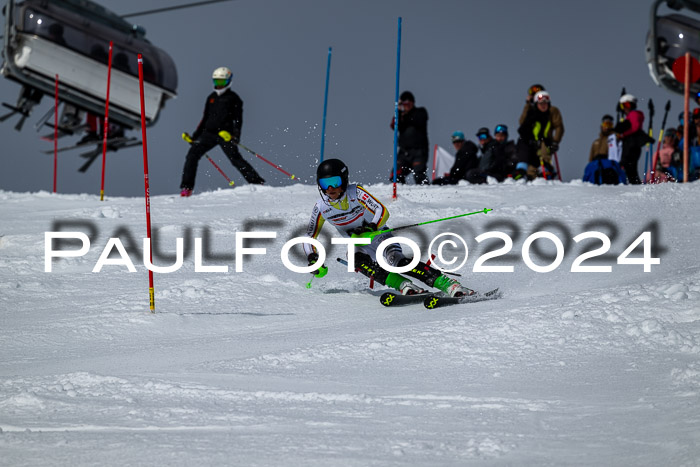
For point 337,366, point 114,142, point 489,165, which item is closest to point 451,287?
point 337,366

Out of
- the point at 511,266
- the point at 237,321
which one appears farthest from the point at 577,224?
the point at 237,321

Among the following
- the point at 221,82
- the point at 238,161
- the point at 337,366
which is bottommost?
the point at 337,366

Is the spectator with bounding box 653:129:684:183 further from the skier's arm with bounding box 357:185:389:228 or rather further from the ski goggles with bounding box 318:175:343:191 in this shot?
the ski goggles with bounding box 318:175:343:191

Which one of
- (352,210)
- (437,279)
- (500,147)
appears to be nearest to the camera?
(437,279)

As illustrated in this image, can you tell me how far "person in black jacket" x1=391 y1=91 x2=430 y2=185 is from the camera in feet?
41.4

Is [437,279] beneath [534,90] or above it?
beneath

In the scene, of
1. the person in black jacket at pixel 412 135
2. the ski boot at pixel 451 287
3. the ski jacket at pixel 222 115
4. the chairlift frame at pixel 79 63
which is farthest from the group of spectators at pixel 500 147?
the chairlift frame at pixel 79 63

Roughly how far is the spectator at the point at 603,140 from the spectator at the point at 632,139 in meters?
0.89

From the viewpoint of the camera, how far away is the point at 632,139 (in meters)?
12.6

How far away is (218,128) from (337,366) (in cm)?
801

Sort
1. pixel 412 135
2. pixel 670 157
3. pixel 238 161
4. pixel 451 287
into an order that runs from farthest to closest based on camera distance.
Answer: pixel 670 157
pixel 412 135
pixel 238 161
pixel 451 287

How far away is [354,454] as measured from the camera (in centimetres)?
292

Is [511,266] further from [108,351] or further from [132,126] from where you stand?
[132,126]

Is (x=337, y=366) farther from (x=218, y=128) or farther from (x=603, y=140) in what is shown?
(x=603, y=140)
